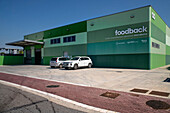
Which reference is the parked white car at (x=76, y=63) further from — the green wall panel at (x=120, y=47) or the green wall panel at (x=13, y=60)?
the green wall panel at (x=13, y=60)

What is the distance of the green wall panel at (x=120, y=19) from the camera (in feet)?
59.8

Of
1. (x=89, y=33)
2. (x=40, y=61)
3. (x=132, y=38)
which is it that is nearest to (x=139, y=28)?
(x=132, y=38)

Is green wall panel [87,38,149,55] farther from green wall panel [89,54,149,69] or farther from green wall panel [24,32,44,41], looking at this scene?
green wall panel [24,32,44,41]

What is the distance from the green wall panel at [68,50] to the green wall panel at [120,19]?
3932 mm

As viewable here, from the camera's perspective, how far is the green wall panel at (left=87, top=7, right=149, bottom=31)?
18228 millimetres

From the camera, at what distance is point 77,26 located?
85.4 ft

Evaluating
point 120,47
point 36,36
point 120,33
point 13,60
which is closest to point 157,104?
point 120,47

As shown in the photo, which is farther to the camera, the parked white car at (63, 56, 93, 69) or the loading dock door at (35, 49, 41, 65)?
the loading dock door at (35, 49, 41, 65)

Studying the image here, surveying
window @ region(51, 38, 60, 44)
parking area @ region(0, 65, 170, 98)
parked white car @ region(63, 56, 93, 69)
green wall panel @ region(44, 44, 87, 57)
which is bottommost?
parking area @ region(0, 65, 170, 98)

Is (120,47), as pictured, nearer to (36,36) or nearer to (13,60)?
(36,36)

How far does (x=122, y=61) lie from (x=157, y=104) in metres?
15.5

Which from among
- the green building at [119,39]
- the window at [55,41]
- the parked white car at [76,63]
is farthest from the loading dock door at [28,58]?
the parked white car at [76,63]

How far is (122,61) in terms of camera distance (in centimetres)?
1995

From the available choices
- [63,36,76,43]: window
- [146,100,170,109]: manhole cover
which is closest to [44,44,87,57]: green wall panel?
[63,36,76,43]: window
